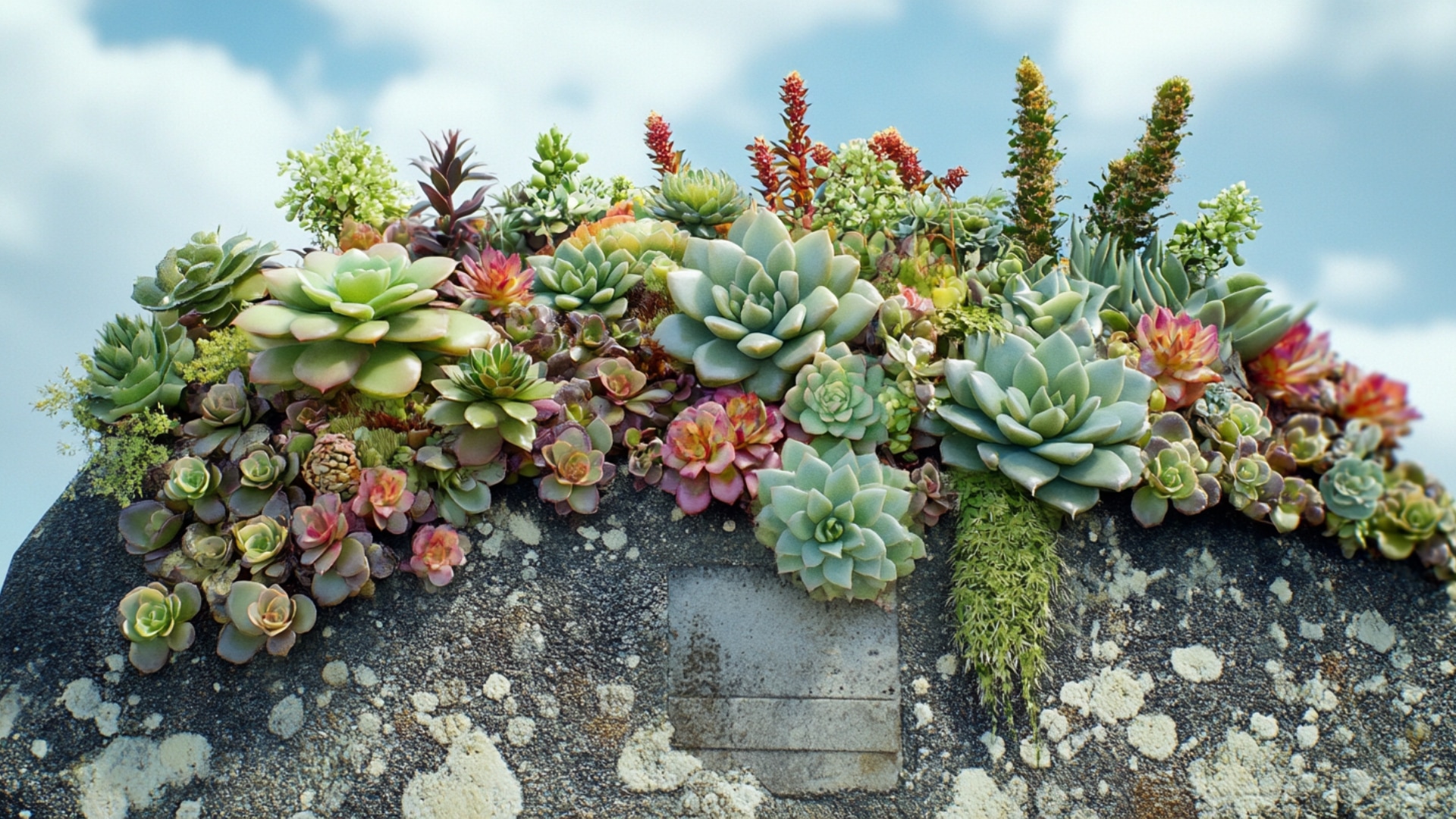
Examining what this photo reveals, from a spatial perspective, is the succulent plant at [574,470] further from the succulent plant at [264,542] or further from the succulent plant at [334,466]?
the succulent plant at [264,542]

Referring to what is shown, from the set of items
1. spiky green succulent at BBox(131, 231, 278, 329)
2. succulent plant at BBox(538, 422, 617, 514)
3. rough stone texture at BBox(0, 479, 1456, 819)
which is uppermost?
spiky green succulent at BBox(131, 231, 278, 329)

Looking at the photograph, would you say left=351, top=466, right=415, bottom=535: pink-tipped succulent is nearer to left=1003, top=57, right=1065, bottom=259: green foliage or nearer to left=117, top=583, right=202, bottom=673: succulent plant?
left=117, top=583, right=202, bottom=673: succulent plant

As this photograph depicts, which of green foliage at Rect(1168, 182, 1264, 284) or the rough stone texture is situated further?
green foliage at Rect(1168, 182, 1264, 284)

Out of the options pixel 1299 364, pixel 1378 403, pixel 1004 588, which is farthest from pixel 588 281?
pixel 1378 403

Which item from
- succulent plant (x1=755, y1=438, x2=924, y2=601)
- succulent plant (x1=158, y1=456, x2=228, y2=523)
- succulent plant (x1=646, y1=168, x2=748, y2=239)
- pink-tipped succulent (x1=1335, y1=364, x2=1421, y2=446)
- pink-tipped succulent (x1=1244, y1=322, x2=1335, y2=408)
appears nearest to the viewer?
succulent plant (x1=755, y1=438, x2=924, y2=601)

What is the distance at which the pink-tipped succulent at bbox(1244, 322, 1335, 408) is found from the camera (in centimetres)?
295

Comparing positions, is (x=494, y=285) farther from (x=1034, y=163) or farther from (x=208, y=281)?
(x=1034, y=163)

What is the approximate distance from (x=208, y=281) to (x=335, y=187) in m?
0.59

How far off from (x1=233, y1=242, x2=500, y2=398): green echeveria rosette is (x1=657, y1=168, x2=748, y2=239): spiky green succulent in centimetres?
85

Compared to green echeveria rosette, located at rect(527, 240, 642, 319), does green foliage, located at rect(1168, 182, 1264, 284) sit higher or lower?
higher

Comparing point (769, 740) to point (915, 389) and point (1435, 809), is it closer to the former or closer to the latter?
point (915, 389)

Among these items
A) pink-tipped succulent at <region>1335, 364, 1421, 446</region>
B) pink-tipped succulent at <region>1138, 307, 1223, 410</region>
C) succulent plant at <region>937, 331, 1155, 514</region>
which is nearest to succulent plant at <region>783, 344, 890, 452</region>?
succulent plant at <region>937, 331, 1155, 514</region>

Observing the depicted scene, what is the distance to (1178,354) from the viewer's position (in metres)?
2.70

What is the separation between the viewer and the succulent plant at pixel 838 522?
2.41m
